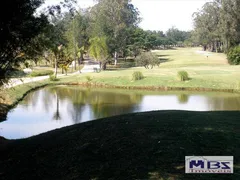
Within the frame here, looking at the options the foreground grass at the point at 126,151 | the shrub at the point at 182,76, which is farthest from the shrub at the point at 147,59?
→ the foreground grass at the point at 126,151

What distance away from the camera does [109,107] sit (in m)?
27.9

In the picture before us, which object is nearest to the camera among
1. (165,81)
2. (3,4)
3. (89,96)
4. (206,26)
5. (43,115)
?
(3,4)

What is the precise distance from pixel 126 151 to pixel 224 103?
24.2 meters

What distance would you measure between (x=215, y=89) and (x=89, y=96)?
15.4m

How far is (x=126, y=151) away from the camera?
8.18m

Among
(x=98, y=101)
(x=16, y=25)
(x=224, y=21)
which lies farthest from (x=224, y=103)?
(x=224, y=21)

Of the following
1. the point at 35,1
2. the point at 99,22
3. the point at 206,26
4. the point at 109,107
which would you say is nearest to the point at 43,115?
the point at 109,107

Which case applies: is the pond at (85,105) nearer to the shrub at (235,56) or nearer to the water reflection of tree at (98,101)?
the water reflection of tree at (98,101)

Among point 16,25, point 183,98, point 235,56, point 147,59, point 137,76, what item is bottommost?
point 183,98

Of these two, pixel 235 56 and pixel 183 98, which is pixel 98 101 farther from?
pixel 235 56

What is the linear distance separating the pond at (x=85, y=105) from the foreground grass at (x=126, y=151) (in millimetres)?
8052

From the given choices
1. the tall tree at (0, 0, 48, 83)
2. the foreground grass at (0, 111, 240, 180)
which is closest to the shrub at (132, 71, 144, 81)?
the tall tree at (0, 0, 48, 83)

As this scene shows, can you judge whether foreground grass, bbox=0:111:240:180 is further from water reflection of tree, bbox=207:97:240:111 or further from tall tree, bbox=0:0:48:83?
water reflection of tree, bbox=207:97:240:111

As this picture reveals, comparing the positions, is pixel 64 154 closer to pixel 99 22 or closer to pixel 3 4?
pixel 3 4
